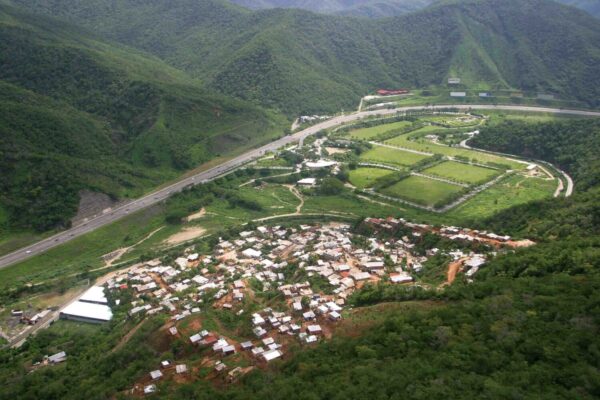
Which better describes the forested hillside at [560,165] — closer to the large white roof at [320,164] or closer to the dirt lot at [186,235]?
the large white roof at [320,164]

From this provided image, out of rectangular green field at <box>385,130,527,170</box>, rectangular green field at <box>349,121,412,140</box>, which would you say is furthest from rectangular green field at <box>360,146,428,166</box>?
rectangular green field at <box>349,121,412,140</box>

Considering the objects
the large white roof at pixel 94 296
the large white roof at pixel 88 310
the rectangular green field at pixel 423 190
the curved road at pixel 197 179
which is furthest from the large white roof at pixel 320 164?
the large white roof at pixel 88 310

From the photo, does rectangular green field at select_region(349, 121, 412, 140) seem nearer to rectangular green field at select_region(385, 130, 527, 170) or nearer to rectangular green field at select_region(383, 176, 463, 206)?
rectangular green field at select_region(385, 130, 527, 170)

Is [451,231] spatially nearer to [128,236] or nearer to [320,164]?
[320,164]

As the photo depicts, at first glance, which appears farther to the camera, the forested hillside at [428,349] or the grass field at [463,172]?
the grass field at [463,172]

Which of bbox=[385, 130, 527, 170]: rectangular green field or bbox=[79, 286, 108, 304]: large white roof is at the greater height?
bbox=[385, 130, 527, 170]: rectangular green field

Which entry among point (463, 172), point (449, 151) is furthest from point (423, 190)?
point (449, 151)
